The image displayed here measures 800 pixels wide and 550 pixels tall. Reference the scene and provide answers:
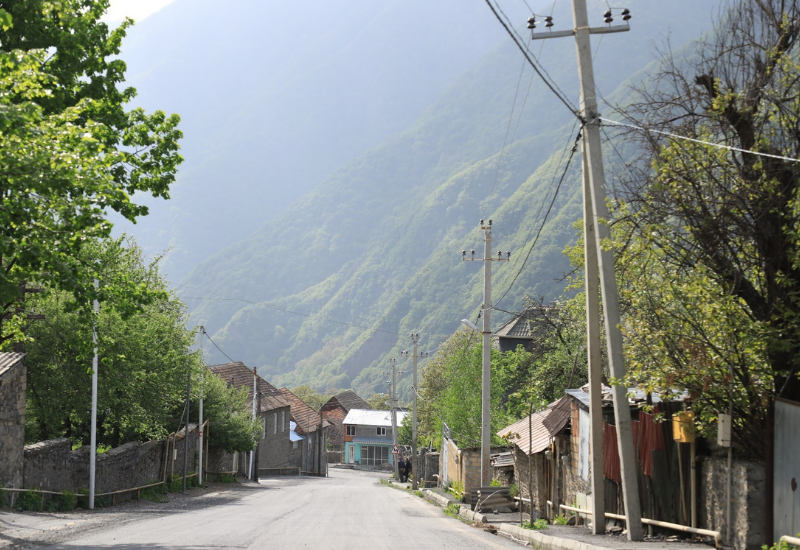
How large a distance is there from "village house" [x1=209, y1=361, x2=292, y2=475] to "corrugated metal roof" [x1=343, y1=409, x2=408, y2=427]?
35301 millimetres

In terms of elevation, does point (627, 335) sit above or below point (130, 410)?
above

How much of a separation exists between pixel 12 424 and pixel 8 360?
154 centimetres

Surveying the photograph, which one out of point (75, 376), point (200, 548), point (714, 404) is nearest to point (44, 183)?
point (200, 548)

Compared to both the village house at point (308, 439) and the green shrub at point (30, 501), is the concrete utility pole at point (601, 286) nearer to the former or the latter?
the green shrub at point (30, 501)

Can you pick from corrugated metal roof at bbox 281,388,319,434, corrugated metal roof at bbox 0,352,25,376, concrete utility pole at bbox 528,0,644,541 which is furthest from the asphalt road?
corrugated metal roof at bbox 281,388,319,434

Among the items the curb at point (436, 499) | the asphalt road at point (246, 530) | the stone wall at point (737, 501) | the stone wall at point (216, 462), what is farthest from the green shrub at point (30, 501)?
the stone wall at point (216, 462)

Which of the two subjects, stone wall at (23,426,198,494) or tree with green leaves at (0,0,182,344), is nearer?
tree with green leaves at (0,0,182,344)

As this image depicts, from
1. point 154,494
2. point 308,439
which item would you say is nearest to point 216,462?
point 154,494

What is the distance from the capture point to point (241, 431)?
1665 inches

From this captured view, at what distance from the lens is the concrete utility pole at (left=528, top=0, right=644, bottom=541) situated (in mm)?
12742

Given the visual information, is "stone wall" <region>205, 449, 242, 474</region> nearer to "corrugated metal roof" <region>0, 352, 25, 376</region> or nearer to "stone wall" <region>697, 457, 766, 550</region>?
"corrugated metal roof" <region>0, 352, 25, 376</region>

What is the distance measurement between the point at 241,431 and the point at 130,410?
1744 cm

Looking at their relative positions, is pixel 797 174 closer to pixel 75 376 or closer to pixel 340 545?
pixel 340 545

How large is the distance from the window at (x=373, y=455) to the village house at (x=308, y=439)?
2422cm
